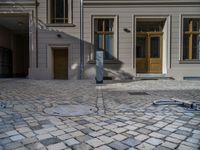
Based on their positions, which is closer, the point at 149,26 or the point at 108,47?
the point at 108,47

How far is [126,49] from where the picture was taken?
39.5ft

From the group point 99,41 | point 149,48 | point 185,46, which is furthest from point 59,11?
point 185,46

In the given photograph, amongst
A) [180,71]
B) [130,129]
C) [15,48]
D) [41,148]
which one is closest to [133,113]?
[130,129]

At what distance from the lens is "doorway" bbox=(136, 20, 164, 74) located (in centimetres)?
1255

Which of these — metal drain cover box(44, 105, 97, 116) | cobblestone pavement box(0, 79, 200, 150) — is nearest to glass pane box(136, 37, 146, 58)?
cobblestone pavement box(0, 79, 200, 150)

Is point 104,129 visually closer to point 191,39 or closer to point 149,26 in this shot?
point 149,26

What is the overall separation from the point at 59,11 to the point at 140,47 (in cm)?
547

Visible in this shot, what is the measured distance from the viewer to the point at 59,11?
1246 centimetres

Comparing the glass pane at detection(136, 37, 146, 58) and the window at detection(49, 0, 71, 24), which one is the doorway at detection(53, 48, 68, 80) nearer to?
the window at detection(49, 0, 71, 24)

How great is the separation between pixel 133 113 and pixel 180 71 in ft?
29.9

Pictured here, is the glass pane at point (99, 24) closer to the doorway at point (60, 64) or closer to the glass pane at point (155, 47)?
the doorway at point (60, 64)

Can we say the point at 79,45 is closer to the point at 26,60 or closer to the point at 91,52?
the point at 91,52

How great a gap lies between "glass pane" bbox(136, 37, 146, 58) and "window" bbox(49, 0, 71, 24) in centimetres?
454

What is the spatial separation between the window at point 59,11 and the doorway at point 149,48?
4.51m
